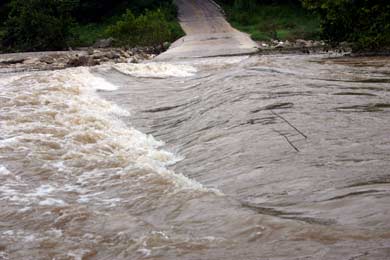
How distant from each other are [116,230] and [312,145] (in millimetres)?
2596

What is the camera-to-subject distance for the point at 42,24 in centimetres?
2638

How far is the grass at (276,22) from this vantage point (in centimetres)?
2706

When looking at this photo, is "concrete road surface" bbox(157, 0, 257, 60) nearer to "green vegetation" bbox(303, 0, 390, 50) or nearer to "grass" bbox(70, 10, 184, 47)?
"grass" bbox(70, 10, 184, 47)

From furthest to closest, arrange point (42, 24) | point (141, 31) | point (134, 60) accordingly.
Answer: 1. point (42, 24)
2. point (141, 31)
3. point (134, 60)

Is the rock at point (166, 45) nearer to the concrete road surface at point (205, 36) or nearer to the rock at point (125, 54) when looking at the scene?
the concrete road surface at point (205, 36)

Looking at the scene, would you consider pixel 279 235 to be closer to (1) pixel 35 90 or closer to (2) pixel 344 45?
→ (1) pixel 35 90

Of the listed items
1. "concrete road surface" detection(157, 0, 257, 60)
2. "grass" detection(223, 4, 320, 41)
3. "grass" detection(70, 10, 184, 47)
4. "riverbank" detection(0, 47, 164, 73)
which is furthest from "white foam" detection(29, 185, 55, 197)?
"grass" detection(70, 10, 184, 47)

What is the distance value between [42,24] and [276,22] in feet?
41.6

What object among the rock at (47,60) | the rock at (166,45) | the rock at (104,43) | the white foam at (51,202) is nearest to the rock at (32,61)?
the rock at (47,60)

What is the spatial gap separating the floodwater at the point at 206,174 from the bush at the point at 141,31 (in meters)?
15.1

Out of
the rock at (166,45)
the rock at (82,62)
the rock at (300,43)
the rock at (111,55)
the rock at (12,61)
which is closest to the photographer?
the rock at (82,62)

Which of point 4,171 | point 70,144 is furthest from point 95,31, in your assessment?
point 4,171

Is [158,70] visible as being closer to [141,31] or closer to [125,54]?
[125,54]

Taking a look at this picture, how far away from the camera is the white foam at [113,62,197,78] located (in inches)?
618
